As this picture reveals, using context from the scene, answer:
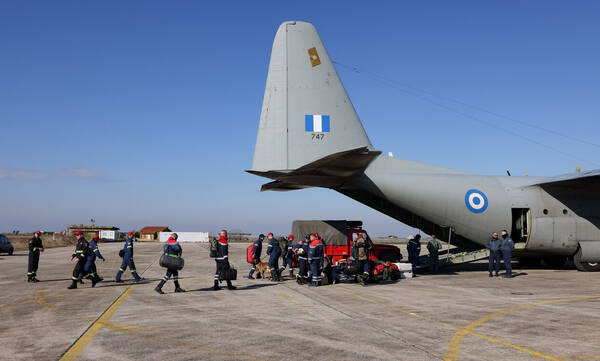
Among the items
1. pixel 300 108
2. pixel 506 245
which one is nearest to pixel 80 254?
pixel 300 108

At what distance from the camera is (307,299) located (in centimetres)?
1209

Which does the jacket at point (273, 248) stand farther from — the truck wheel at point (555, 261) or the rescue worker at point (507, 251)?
the truck wheel at point (555, 261)

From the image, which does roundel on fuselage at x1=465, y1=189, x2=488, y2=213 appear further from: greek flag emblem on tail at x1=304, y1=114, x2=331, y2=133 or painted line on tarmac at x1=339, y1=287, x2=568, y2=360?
painted line on tarmac at x1=339, y1=287, x2=568, y2=360

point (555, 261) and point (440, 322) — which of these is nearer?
point (440, 322)

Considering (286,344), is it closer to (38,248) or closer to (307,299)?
(307,299)

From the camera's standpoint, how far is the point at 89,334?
7.77 metres

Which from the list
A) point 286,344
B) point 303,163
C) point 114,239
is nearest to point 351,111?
point 303,163

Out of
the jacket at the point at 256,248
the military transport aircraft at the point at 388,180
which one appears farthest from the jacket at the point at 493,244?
the jacket at the point at 256,248

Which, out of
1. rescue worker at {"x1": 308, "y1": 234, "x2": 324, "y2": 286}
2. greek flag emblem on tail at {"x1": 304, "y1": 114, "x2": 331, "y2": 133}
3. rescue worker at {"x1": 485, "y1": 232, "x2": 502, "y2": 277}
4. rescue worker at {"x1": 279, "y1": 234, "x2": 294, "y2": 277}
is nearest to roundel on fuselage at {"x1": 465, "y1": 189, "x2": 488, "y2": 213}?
rescue worker at {"x1": 485, "y1": 232, "x2": 502, "y2": 277}

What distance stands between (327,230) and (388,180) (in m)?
3.91

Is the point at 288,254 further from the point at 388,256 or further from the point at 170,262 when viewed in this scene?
the point at 388,256

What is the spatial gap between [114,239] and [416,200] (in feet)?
265

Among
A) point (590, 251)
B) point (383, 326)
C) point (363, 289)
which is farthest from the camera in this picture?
point (590, 251)

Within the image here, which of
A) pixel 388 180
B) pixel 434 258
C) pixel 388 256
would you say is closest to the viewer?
pixel 388 180
